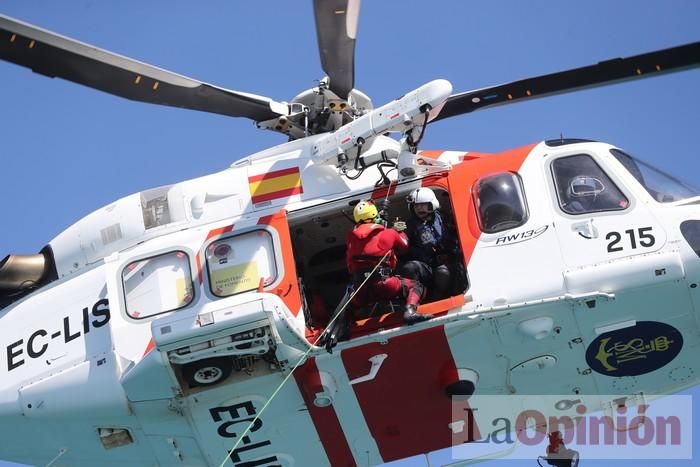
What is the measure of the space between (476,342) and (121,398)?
3.79 meters

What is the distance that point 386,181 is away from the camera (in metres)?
13.0

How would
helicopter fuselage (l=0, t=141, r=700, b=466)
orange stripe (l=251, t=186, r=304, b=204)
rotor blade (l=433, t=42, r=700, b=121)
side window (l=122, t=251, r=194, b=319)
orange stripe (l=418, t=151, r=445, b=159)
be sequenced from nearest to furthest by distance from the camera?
helicopter fuselage (l=0, t=141, r=700, b=466) → side window (l=122, t=251, r=194, b=319) → orange stripe (l=251, t=186, r=304, b=204) → rotor blade (l=433, t=42, r=700, b=121) → orange stripe (l=418, t=151, r=445, b=159)

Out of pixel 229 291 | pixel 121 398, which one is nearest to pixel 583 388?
pixel 229 291

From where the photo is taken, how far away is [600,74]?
44.2 feet

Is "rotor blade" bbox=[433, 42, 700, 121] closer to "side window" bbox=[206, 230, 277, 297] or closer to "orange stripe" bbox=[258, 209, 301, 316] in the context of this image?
"orange stripe" bbox=[258, 209, 301, 316]

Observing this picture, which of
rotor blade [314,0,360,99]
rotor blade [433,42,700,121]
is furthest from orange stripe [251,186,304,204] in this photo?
rotor blade [433,42,700,121]

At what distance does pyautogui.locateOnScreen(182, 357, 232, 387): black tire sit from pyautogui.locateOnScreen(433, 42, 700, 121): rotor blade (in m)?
4.77

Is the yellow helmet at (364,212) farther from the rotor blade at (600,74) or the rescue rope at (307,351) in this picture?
the rotor blade at (600,74)

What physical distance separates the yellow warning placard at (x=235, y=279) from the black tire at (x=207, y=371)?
28.8 inches

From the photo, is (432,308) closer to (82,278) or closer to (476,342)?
(476,342)

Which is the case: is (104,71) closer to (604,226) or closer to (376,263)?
(376,263)

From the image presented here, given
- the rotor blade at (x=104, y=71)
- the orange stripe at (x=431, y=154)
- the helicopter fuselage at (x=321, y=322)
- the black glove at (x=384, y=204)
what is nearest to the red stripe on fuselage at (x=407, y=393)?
the helicopter fuselage at (x=321, y=322)

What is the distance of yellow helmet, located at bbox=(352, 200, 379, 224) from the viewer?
12367 millimetres

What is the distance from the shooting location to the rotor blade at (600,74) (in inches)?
523
